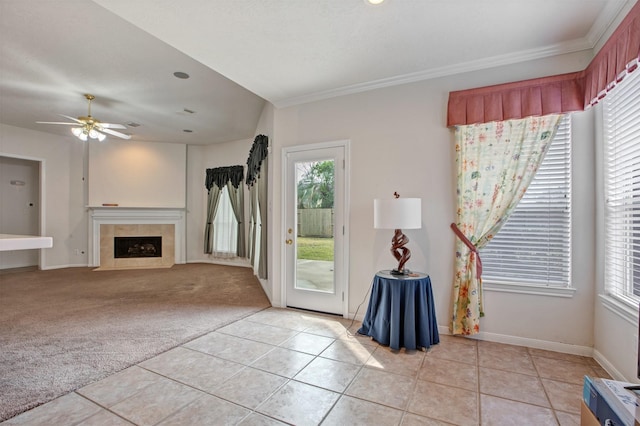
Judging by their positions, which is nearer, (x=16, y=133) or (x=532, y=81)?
(x=532, y=81)

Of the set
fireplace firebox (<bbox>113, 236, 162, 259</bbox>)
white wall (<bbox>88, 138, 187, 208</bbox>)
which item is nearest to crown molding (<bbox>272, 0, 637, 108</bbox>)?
white wall (<bbox>88, 138, 187, 208</bbox>)

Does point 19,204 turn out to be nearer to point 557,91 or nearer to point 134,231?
point 134,231

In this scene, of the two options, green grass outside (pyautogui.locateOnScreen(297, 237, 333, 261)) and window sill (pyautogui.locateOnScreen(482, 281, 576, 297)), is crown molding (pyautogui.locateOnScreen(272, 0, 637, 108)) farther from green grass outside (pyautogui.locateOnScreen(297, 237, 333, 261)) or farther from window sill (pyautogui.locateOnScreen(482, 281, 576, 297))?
window sill (pyautogui.locateOnScreen(482, 281, 576, 297))

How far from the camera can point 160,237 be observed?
7191 mm

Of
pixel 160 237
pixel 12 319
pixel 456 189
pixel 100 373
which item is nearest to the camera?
pixel 100 373

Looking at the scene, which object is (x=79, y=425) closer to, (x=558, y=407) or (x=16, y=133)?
(x=558, y=407)

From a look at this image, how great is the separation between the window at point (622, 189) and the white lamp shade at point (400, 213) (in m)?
1.48

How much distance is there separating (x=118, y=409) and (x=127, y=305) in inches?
100

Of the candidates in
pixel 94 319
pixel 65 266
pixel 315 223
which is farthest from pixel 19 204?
pixel 315 223

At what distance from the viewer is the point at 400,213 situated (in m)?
2.73

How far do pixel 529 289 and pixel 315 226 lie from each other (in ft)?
7.60

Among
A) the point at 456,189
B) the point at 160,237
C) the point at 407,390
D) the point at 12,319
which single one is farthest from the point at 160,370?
the point at 160,237

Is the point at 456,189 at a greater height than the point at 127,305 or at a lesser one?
greater

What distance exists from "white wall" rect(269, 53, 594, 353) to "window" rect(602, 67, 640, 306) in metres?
0.19
